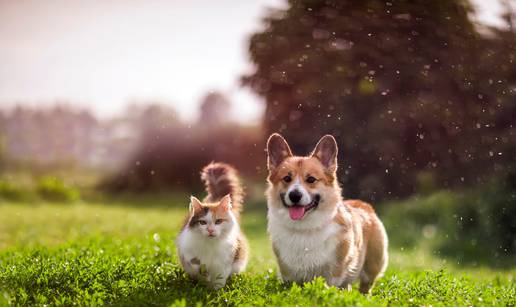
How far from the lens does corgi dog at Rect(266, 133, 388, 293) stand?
5.78 meters

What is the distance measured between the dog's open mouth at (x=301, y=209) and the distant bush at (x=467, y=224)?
30.1ft

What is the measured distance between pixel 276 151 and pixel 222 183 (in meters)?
1.36

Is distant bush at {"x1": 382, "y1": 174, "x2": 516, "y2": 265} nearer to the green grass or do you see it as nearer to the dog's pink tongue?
the green grass

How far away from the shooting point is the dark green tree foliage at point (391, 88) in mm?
15742

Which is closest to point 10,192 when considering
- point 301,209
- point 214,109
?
point 214,109

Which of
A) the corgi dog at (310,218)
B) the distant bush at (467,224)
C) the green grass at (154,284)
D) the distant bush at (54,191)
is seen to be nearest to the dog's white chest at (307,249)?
the corgi dog at (310,218)

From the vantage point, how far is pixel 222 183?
736cm

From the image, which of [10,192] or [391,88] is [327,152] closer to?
[391,88]

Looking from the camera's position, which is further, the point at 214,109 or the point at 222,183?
the point at 214,109

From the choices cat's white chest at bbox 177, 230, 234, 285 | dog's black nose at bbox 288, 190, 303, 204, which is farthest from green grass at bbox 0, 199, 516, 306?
dog's black nose at bbox 288, 190, 303, 204

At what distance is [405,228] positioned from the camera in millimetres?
16078

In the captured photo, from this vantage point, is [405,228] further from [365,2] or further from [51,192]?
[51,192]

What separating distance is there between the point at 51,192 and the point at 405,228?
14.8 m

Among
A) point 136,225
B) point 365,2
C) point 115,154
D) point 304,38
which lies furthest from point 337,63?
point 115,154
